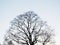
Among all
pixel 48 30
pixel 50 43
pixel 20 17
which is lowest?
pixel 50 43

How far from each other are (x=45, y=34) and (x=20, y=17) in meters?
6.89

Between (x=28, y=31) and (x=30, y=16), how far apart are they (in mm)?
3654

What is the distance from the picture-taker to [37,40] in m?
43.1

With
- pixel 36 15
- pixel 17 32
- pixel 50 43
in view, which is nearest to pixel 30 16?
pixel 36 15

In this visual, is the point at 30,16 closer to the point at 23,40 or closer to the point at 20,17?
the point at 20,17

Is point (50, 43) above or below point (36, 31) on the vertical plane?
below

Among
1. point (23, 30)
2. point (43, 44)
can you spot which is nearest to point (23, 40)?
point (23, 30)

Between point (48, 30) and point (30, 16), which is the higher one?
point (30, 16)

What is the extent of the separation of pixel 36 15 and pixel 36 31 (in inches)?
162

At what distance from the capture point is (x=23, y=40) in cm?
4253

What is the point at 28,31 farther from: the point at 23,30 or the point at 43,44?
the point at 43,44

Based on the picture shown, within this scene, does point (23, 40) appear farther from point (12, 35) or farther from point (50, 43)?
point (50, 43)

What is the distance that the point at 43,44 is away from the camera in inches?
1740

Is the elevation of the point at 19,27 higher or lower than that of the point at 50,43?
higher
